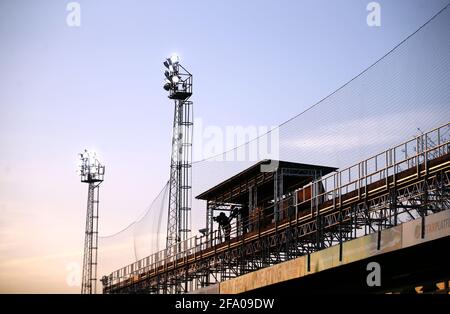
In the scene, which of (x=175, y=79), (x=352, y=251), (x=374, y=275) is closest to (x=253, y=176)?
(x=175, y=79)

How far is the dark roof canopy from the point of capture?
1811 inches

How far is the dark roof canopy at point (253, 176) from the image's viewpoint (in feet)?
151

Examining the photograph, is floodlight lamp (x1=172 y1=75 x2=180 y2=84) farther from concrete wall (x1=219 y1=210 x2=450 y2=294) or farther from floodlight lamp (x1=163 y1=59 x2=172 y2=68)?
concrete wall (x1=219 y1=210 x2=450 y2=294)

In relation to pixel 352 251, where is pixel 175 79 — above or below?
above

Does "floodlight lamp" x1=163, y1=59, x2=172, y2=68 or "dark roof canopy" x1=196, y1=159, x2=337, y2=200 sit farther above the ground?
"floodlight lamp" x1=163, y1=59, x2=172, y2=68

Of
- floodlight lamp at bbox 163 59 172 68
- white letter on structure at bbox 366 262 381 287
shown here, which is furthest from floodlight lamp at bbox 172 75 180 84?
white letter on structure at bbox 366 262 381 287

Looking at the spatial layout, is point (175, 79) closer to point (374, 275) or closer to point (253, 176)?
point (253, 176)

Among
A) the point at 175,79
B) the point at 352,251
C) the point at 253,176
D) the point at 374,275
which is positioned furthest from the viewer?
the point at 175,79

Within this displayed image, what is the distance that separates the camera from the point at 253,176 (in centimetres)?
5106

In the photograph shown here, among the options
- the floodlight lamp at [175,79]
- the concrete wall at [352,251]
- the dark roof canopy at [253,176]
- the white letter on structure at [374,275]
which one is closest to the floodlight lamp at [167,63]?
the floodlight lamp at [175,79]

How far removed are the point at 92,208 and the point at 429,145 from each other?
43.9 meters

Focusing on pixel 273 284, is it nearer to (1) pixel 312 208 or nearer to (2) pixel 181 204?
(1) pixel 312 208

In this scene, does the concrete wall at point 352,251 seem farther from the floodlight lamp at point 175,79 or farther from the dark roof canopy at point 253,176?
the floodlight lamp at point 175,79

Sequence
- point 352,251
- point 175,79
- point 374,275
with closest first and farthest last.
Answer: point 352,251
point 374,275
point 175,79
